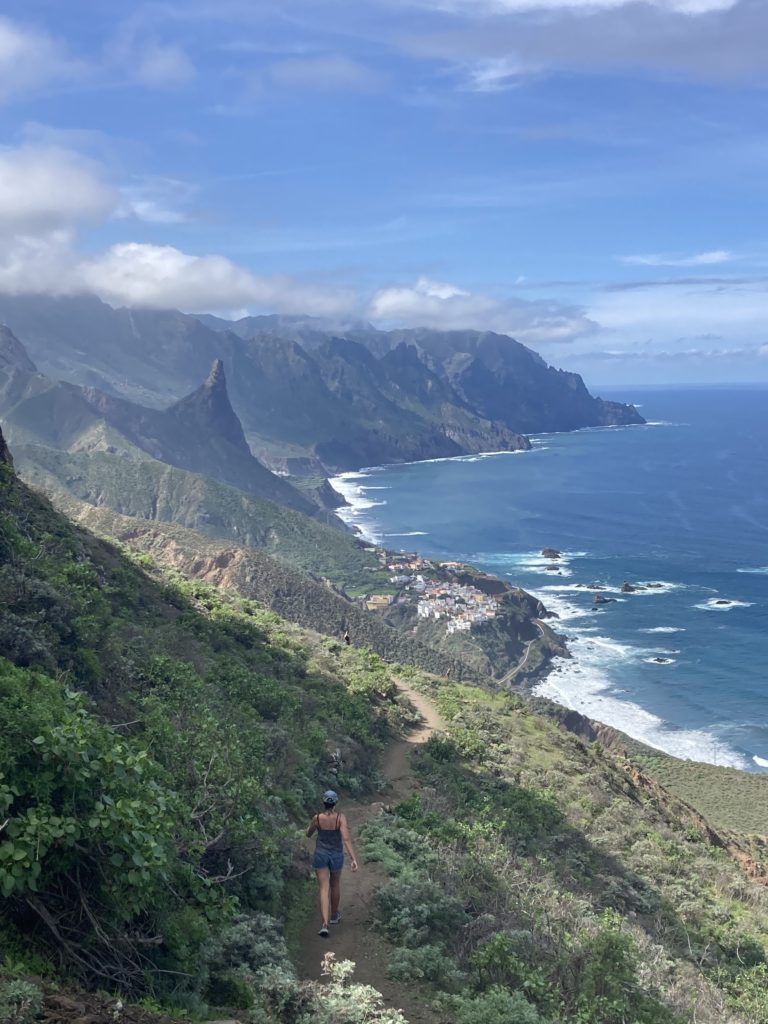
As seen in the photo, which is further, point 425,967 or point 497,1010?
point 425,967

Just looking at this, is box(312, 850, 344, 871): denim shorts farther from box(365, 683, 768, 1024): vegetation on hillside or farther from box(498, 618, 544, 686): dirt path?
box(498, 618, 544, 686): dirt path

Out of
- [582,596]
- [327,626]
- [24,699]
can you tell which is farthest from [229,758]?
[582,596]

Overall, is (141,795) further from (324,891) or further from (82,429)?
(82,429)

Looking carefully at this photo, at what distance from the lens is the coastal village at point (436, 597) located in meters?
100

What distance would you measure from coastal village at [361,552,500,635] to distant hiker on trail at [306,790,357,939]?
86.8m

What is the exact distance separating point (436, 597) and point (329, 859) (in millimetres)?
97416

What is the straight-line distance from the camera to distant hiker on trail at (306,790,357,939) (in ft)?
36.6

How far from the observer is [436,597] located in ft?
355

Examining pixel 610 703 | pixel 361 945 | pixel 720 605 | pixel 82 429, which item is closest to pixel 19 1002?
pixel 361 945

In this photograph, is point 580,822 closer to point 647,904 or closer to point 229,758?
point 647,904

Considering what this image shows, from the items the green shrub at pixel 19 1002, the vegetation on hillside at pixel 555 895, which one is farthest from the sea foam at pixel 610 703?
the green shrub at pixel 19 1002

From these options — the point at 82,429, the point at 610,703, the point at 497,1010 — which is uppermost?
the point at 82,429

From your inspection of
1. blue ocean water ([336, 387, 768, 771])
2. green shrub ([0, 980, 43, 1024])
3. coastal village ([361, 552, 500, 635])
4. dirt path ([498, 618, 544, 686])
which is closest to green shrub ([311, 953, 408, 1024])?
green shrub ([0, 980, 43, 1024])

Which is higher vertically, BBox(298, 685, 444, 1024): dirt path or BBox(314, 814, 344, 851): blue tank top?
BBox(314, 814, 344, 851): blue tank top
